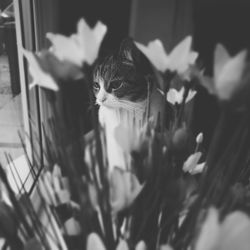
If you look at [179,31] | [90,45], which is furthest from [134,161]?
[179,31]

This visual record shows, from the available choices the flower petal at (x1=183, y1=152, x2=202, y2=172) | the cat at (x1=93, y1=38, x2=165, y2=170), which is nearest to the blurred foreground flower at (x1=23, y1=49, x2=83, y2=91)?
the flower petal at (x1=183, y1=152, x2=202, y2=172)

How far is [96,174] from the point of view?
0.47 meters

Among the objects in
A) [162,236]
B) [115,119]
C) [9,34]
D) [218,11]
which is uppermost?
[9,34]

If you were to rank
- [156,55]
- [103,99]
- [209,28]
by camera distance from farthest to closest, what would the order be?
[209,28] → [103,99] → [156,55]

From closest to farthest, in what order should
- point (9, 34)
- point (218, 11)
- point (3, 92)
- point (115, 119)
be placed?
point (115, 119) < point (218, 11) < point (9, 34) < point (3, 92)

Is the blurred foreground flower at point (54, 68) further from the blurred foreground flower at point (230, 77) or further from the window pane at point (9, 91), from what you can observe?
the window pane at point (9, 91)

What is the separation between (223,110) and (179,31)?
1025mm

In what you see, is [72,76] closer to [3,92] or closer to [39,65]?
[39,65]

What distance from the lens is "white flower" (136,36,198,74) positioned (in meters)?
0.46

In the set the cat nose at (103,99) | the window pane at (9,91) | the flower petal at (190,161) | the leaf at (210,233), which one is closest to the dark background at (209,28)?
the window pane at (9,91)

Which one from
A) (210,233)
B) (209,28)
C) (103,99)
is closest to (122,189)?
(210,233)

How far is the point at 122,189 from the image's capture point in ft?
1.35

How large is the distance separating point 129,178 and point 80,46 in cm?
16

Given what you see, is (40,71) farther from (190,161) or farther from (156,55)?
(190,161)
